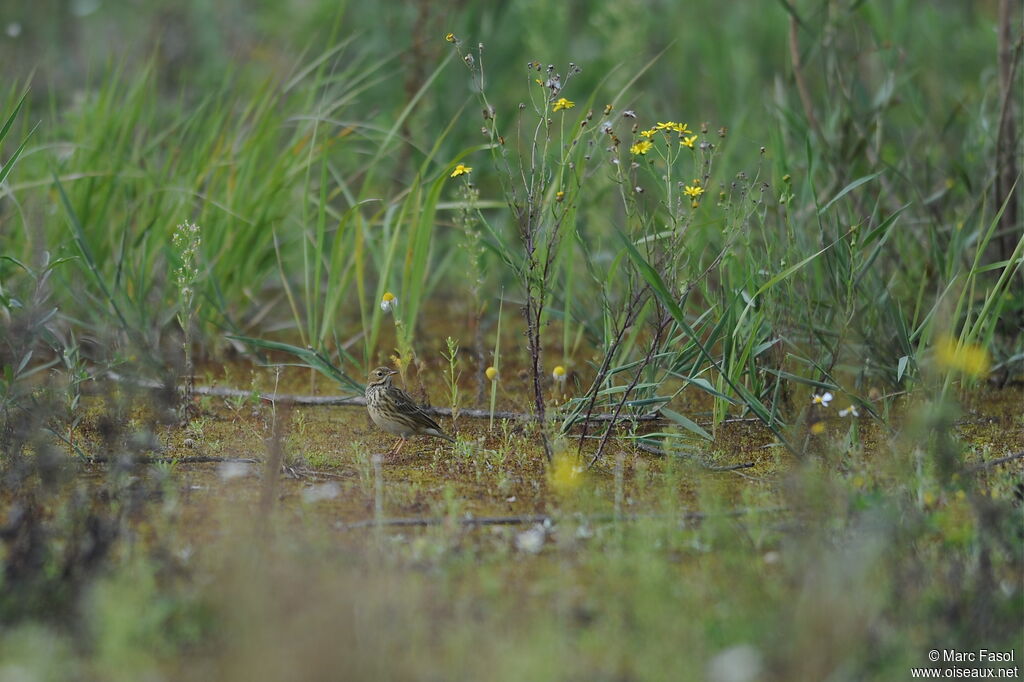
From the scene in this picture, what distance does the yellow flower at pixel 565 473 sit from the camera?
3.22m

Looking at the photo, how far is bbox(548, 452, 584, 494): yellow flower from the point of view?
322 cm

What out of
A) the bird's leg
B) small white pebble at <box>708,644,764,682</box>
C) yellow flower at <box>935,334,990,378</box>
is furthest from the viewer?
the bird's leg

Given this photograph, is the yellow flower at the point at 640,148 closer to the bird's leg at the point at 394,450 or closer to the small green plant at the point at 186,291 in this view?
the bird's leg at the point at 394,450

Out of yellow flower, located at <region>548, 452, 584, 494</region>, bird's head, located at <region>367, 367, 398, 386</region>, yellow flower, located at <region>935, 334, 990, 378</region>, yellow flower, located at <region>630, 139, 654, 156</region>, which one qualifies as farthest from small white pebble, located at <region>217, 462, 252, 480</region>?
yellow flower, located at <region>935, 334, 990, 378</region>

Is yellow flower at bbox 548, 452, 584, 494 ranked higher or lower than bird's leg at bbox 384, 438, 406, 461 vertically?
higher

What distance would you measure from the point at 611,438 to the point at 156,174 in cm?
240

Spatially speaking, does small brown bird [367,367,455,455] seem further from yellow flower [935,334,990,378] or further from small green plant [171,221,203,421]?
yellow flower [935,334,990,378]

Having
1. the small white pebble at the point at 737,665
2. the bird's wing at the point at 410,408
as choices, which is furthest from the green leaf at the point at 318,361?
the small white pebble at the point at 737,665

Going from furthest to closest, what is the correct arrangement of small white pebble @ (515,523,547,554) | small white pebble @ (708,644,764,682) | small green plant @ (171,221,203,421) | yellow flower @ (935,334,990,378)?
small green plant @ (171,221,203,421) < yellow flower @ (935,334,990,378) < small white pebble @ (515,523,547,554) < small white pebble @ (708,644,764,682)

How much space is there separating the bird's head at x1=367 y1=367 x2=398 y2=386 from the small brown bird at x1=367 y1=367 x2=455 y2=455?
43 mm

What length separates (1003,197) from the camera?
15.1ft

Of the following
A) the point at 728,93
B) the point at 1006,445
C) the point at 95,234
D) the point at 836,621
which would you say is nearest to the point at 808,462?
the point at 1006,445

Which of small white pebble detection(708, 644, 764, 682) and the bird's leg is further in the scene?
the bird's leg

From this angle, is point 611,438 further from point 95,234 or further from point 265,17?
point 265,17
